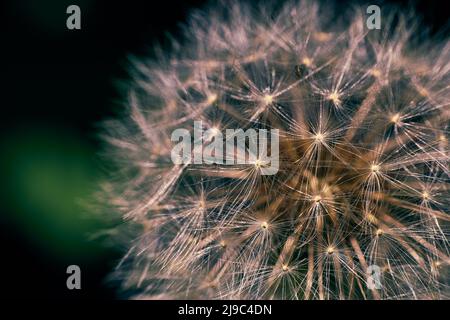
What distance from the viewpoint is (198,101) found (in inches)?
91.2

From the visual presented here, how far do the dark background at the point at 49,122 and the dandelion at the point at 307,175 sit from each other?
2.36 ft

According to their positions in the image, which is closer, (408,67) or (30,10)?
(408,67)

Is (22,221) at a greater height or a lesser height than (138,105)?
lesser

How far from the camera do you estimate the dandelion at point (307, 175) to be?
2.07 metres

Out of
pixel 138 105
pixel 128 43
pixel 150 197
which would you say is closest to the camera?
pixel 150 197

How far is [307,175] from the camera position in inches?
81.2

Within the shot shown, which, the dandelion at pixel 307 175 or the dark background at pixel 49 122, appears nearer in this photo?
the dandelion at pixel 307 175

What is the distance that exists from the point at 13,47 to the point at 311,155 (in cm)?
210

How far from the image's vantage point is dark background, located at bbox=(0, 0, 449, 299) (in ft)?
9.61

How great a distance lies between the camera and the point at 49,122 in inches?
119

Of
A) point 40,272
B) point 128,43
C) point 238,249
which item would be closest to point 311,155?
point 238,249

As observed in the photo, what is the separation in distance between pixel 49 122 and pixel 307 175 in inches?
71.8

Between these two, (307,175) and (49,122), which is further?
(49,122)

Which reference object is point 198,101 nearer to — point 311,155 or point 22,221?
point 311,155
